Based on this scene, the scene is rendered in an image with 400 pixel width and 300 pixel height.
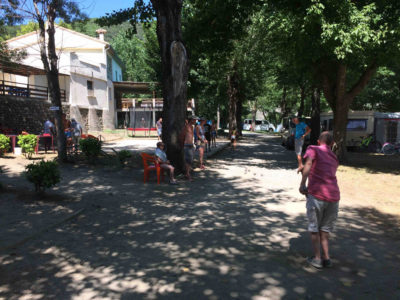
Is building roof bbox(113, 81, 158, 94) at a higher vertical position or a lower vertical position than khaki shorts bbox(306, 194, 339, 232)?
higher

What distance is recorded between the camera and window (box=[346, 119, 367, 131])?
Answer: 19422mm

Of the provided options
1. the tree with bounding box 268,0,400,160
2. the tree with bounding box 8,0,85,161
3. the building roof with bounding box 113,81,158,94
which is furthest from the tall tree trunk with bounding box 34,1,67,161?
the building roof with bounding box 113,81,158,94

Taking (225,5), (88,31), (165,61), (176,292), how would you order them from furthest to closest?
1. (88,31)
2. (225,5)
3. (165,61)
4. (176,292)

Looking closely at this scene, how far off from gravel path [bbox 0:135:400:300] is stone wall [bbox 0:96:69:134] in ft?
52.8

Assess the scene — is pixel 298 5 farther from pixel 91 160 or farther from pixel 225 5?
pixel 91 160

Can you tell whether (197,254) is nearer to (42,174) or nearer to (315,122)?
(42,174)

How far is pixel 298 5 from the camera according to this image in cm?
1101

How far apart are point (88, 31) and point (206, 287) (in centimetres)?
6907

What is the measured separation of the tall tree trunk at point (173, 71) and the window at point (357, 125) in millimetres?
13720

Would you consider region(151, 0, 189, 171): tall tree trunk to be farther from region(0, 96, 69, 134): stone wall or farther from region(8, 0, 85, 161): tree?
region(0, 96, 69, 134): stone wall

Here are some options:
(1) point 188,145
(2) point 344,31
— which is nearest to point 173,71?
(1) point 188,145

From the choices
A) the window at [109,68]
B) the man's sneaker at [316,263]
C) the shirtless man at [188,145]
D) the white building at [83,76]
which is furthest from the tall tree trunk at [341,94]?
the window at [109,68]

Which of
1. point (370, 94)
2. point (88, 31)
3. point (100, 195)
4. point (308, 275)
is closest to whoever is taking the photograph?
point (308, 275)

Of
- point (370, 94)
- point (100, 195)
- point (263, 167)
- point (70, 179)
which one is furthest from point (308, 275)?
point (370, 94)
